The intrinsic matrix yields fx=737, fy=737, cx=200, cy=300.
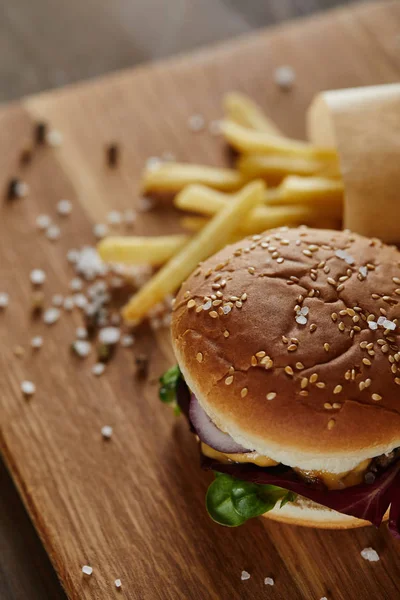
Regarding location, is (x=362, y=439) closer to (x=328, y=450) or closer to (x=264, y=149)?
(x=328, y=450)

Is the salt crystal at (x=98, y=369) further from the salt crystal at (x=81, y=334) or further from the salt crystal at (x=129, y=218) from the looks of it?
the salt crystal at (x=129, y=218)

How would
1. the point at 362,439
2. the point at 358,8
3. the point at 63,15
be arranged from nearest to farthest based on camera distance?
the point at 362,439 → the point at 358,8 → the point at 63,15

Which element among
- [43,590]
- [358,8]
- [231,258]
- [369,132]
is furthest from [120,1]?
[43,590]

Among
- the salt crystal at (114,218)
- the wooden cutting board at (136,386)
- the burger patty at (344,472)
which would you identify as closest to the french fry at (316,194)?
the wooden cutting board at (136,386)

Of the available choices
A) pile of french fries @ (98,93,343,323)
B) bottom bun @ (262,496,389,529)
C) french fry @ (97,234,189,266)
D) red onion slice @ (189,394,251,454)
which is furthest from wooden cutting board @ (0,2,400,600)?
red onion slice @ (189,394,251,454)

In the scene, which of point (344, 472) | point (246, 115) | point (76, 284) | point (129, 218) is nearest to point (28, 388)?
point (76, 284)

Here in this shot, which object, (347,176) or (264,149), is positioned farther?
(264,149)

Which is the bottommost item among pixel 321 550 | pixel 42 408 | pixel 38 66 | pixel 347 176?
pixel 321 550
